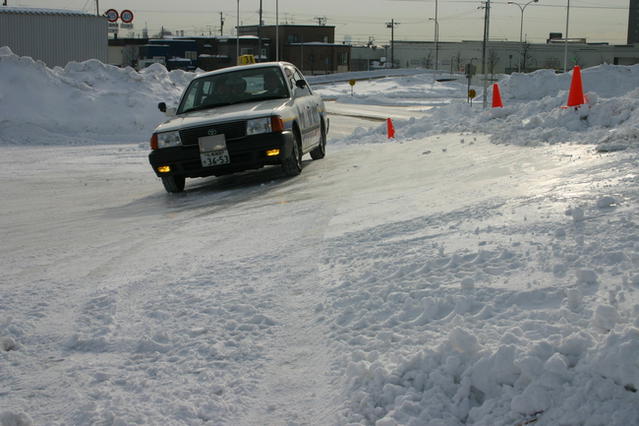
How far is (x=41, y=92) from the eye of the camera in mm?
22266

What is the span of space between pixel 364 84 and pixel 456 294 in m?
61.8

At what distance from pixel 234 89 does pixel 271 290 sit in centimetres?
659

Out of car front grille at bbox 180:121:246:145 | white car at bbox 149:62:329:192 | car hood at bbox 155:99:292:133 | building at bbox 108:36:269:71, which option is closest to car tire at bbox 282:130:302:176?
white car at bbox 149:62:329:192

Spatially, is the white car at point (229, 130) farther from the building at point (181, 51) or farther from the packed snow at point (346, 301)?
the building at point (181, 51)

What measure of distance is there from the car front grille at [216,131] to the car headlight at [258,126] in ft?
0.21

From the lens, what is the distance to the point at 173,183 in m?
9.80

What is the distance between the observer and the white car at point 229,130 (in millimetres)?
9531

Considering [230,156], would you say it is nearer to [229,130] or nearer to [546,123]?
[229,130]

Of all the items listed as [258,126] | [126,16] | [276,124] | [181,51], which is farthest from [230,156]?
[181,51]

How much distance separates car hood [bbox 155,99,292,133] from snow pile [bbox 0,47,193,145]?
10.8 m

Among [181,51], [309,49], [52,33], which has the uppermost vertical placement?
[309,49]

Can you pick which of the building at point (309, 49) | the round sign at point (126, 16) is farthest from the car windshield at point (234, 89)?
the building at point (309, 49)

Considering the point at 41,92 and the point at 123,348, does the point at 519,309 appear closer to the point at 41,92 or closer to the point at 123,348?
the point at 123,348

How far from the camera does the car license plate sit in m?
9.45
